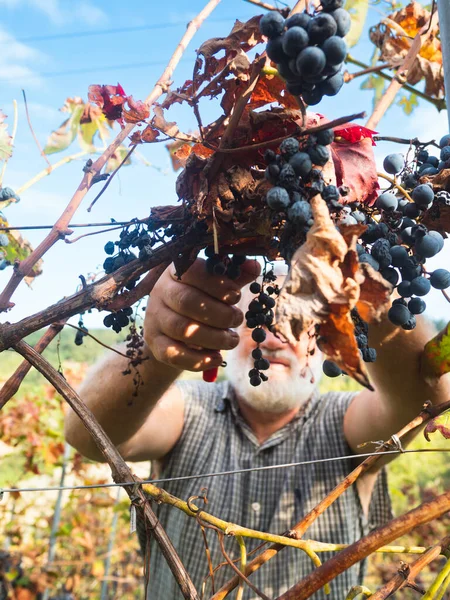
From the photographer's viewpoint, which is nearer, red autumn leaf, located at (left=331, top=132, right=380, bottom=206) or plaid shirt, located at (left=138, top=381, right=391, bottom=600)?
red autumn leaf, located at (left=331, top=132, right=380, bottom=206)

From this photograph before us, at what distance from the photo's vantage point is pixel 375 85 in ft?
6.84

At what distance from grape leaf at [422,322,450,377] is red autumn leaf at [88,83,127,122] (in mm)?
594

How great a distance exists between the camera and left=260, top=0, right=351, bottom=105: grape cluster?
1.45ft

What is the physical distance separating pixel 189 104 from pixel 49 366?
374 mm

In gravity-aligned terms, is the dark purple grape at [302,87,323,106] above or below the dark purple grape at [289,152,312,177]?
above

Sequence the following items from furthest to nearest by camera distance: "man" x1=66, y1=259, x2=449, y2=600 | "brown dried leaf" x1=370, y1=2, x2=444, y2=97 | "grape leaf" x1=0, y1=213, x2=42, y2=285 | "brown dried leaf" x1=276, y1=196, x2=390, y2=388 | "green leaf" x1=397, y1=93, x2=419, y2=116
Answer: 1. "green leaf" x1=397, y1=93, x2=419, y2=116
2. "man" x1=66, y1=259, x2=449, y2=600
3. "brown dried leaf" x1=370, y1=2, x2=444, y2=97
4. "grape leaf" x1=0, y1=213, x2=42, y2=285
5. "brown dried leaf" x1=276, y1=196, x2=390, y2=388

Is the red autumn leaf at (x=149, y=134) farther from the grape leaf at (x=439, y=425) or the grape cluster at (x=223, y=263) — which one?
the grape leaf at (x=439, y=425)

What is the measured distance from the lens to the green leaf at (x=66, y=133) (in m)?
1.51

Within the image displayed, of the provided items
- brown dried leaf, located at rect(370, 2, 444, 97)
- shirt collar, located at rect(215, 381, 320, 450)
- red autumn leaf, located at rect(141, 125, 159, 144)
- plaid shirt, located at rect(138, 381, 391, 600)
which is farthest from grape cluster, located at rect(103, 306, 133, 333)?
shirt collar, located at rect(215, 381, 320, 450)

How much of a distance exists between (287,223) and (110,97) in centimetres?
32

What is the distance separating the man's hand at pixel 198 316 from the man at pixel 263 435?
1.02 feet

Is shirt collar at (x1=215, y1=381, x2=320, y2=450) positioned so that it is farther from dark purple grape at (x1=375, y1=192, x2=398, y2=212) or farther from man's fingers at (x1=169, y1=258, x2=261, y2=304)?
dark purple grape at (x1=375, y1=192, x2=398, y2=212)

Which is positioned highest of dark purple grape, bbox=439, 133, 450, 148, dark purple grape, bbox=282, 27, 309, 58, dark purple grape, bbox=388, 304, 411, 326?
dark purple grape, bbox=439, 133, 450, 148

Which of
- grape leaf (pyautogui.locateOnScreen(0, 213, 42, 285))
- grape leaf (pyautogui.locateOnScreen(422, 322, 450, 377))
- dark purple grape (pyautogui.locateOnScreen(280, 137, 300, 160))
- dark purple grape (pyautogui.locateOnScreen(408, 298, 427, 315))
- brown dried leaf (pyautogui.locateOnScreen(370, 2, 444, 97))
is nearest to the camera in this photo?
dark purple grape (pyautogui.locateOnScreen(280, 137, 300, 160))
